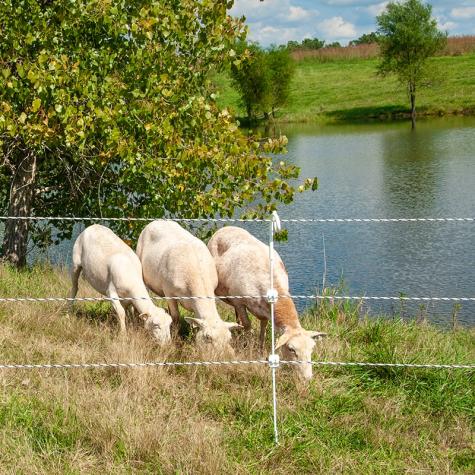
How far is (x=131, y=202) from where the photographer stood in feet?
43.5

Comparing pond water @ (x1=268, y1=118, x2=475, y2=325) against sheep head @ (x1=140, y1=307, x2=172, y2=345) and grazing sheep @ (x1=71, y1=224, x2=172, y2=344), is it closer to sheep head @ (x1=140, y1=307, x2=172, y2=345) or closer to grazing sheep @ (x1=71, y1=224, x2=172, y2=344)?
grazing sheep @ (x1=71, y1=224, x2=172, y2=344)

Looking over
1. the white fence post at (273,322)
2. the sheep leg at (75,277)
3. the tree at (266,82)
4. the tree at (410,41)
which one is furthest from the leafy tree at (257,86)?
the white fence post at (273,322)

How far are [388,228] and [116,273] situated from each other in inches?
500

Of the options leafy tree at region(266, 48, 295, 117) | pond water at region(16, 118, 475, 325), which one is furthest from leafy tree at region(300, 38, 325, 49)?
pond water at region(16, 118, 475, 325)

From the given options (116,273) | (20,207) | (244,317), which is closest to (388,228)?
(20,207)

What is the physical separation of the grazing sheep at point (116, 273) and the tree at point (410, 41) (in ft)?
181

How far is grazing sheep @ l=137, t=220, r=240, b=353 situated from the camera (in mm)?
8069

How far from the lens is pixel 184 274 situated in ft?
29.0

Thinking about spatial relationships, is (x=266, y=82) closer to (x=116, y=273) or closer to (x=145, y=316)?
(x=116, y=273)

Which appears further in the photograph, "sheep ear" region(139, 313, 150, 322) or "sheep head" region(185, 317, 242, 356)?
"sheep ear" region(139, 313, 150, 322)

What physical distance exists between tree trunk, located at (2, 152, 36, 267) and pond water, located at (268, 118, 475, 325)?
218 inches

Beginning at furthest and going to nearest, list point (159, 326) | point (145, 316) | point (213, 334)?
point (145, 316) → point (159, 326) → point (213, 334)

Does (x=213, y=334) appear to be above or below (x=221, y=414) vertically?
above

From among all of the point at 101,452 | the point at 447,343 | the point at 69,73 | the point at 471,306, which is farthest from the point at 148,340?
the point at 471,306
